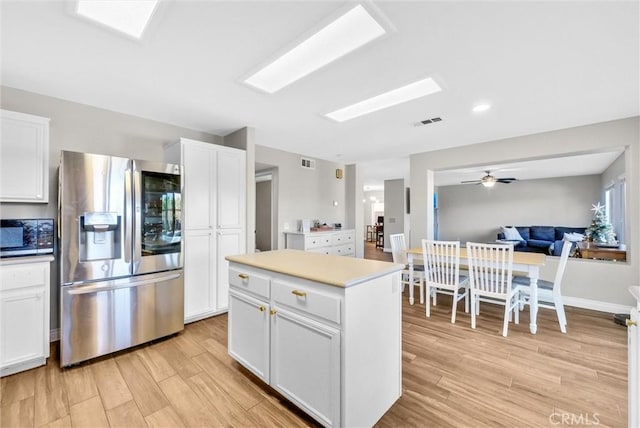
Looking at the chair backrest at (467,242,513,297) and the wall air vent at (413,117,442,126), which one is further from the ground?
the wall air vent at (413,117,442,126)

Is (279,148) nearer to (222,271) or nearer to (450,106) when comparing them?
(222,271)

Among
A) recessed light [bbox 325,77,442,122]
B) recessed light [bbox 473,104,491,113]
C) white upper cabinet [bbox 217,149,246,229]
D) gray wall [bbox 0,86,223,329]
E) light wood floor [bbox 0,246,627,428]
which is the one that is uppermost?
recessed light [bbox 325,77,442,122]

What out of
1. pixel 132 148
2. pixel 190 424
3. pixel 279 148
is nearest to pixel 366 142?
pixel 279 148

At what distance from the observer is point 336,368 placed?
144 centimetres

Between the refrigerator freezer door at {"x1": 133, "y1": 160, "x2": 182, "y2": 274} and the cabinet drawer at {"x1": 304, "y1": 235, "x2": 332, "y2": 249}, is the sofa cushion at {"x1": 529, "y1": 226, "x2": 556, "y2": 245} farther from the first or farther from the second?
the refrigerator freezer door at {"x1": 133, "y1": 160, "x2": 182, "y2": 274}

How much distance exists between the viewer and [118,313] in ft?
7.98

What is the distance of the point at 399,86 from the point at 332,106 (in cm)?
74

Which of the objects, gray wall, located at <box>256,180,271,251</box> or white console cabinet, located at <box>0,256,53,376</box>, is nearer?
white console cabinet, located at <box>0,256,53,376</box>

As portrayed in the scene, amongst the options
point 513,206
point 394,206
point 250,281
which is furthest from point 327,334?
point 513,206

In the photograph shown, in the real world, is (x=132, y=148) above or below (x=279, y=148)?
below

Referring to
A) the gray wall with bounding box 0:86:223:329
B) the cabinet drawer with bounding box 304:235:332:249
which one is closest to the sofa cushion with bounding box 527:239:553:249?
the cabinet drawer with bounding box 304:235:332:249

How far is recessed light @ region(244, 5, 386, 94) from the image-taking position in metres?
1.68

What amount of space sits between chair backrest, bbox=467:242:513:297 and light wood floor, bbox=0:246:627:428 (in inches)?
19.5

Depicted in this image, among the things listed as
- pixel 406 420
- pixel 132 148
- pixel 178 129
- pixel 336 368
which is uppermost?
pixel 178 129
